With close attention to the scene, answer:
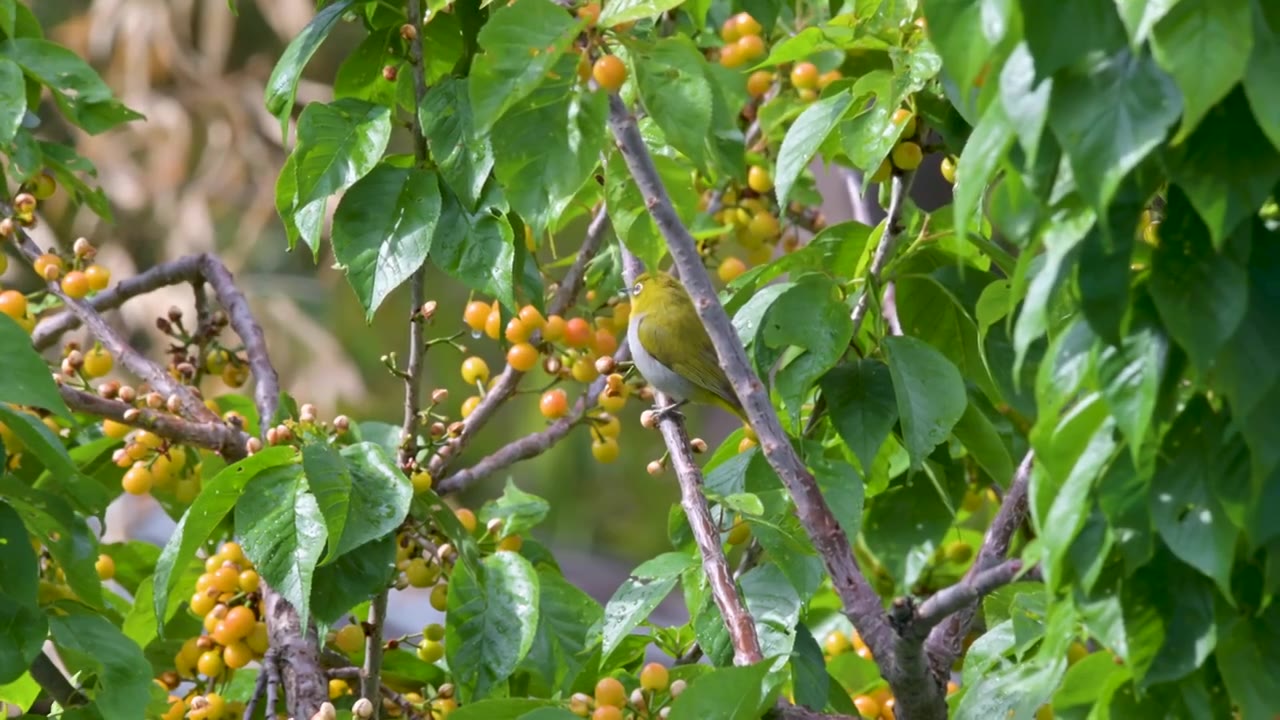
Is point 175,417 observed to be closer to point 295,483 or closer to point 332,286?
point 295,483

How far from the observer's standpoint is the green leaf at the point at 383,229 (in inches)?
61.4

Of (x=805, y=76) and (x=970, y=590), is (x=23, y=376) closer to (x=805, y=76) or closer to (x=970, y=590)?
(x=970, y=590)

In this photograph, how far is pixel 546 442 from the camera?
2.03 metres

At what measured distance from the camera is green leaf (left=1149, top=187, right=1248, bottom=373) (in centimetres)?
77

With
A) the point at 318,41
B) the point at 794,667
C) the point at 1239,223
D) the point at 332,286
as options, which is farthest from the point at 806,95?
the point at 332,286

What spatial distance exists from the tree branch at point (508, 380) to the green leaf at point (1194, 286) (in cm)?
115

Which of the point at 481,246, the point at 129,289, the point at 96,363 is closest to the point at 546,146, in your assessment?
the point at 481,246

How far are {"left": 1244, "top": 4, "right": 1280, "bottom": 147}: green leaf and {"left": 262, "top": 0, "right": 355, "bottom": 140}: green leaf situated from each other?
1.11 meters

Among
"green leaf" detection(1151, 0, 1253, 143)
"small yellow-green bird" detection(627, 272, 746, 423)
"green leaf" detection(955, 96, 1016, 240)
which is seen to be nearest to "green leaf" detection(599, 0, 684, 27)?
"green leaf" detection(955, 96, 1016, 240)

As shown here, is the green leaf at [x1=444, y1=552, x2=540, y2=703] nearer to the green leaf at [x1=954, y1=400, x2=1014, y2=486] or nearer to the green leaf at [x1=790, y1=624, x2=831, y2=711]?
the green leaf at [x1=790, y1=624, x2=831, y2=711]

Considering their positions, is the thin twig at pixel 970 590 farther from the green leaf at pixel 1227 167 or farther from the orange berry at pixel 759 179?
the orange berry at pixel 759 179

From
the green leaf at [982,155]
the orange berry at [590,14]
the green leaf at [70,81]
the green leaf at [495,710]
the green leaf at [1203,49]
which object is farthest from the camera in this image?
the green leaf at [70,81]

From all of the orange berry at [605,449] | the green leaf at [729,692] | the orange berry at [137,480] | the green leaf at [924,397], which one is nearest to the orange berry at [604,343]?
the orange berry at [605,449]

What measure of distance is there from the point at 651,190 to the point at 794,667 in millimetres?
581
